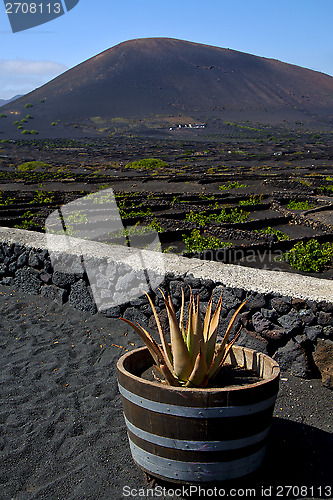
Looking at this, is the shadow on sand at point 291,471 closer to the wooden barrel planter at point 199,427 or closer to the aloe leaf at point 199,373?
the wooden barrel planter at point 199,427

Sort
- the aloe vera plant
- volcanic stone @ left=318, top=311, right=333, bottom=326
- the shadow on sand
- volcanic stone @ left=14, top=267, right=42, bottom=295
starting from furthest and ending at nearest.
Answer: volcanic stone @ left=14, top=267, right=42, bottom=295
volcanic stone @ left=318, top=311, right=333, bottom=326
the shadow on sand
the aloe vera plant

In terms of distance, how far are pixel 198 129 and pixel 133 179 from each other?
89.4m

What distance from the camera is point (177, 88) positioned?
15275cm

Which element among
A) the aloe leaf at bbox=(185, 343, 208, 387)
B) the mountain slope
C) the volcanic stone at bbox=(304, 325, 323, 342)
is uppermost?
the mountain slope

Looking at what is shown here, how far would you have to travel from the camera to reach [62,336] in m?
5.50

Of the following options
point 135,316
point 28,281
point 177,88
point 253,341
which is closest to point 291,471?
point 253,341

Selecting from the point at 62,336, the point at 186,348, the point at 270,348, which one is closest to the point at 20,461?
the point at 186,348

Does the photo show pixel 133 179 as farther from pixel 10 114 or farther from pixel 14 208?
pixel 10 114

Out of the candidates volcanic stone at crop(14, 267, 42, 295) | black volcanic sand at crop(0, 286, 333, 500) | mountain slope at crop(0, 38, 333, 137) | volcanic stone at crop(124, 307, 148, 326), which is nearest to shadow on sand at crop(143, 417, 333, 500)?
black volcanic sand at crop(0, 286, 333, 500)

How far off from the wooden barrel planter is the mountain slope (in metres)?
123

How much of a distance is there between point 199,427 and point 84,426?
152cm

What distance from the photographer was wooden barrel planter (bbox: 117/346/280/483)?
265 cm

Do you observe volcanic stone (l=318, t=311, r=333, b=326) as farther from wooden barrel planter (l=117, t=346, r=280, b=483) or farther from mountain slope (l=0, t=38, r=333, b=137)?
mountain slope (l=0, t=38, r=333, b=137)

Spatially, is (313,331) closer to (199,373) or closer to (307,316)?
(307,316)
